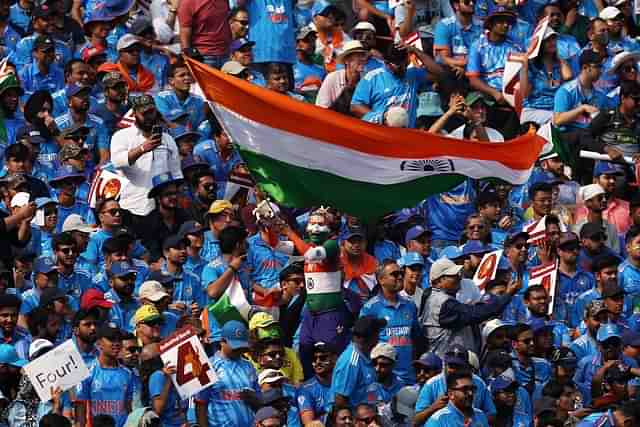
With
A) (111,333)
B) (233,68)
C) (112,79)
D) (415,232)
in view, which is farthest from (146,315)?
(233,68)

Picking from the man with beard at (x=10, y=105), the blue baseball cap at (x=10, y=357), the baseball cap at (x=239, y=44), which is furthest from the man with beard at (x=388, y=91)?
the blue baseball cap at (x=10, y=357)

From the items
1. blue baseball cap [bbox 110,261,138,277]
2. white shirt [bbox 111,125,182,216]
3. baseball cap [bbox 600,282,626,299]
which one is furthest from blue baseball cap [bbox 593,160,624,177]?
blue baseball cap [bbox 110,261,138,277]

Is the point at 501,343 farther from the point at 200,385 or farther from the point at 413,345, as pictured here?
the point at 200,385

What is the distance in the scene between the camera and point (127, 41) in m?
23.1

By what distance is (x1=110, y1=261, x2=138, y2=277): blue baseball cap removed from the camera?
19797 mm

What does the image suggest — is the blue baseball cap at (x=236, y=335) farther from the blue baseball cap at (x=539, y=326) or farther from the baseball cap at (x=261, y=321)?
the blue baseball cap at (x=539, y=326)

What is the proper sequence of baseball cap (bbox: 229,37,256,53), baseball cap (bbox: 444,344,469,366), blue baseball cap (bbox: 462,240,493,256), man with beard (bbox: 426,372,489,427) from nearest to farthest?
1. man with beard (bbox: 426,372,489,427)
2. baseball cap (bbox: 444,344,469,366)
3. blue baseball cap (bbox: 462,240,493,256)
4. baseball cap (bbox: 229,37,256,53)

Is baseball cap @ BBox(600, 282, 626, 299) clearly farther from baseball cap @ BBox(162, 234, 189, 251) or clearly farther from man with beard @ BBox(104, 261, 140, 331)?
man with beard @ BBox(104, 261, 140, 331)

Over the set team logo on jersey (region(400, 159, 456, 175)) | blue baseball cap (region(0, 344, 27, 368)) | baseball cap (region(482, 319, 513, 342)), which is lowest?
baseball cap (region(482, 319, 513, 342))

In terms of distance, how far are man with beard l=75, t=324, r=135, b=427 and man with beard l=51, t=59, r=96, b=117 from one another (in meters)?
4.68

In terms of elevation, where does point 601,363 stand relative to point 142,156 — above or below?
below

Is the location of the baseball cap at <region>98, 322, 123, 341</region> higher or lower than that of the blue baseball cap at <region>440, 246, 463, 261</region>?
higher

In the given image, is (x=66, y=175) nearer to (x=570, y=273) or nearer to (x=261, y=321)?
(x=261, y=321)

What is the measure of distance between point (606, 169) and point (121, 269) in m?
4.99
